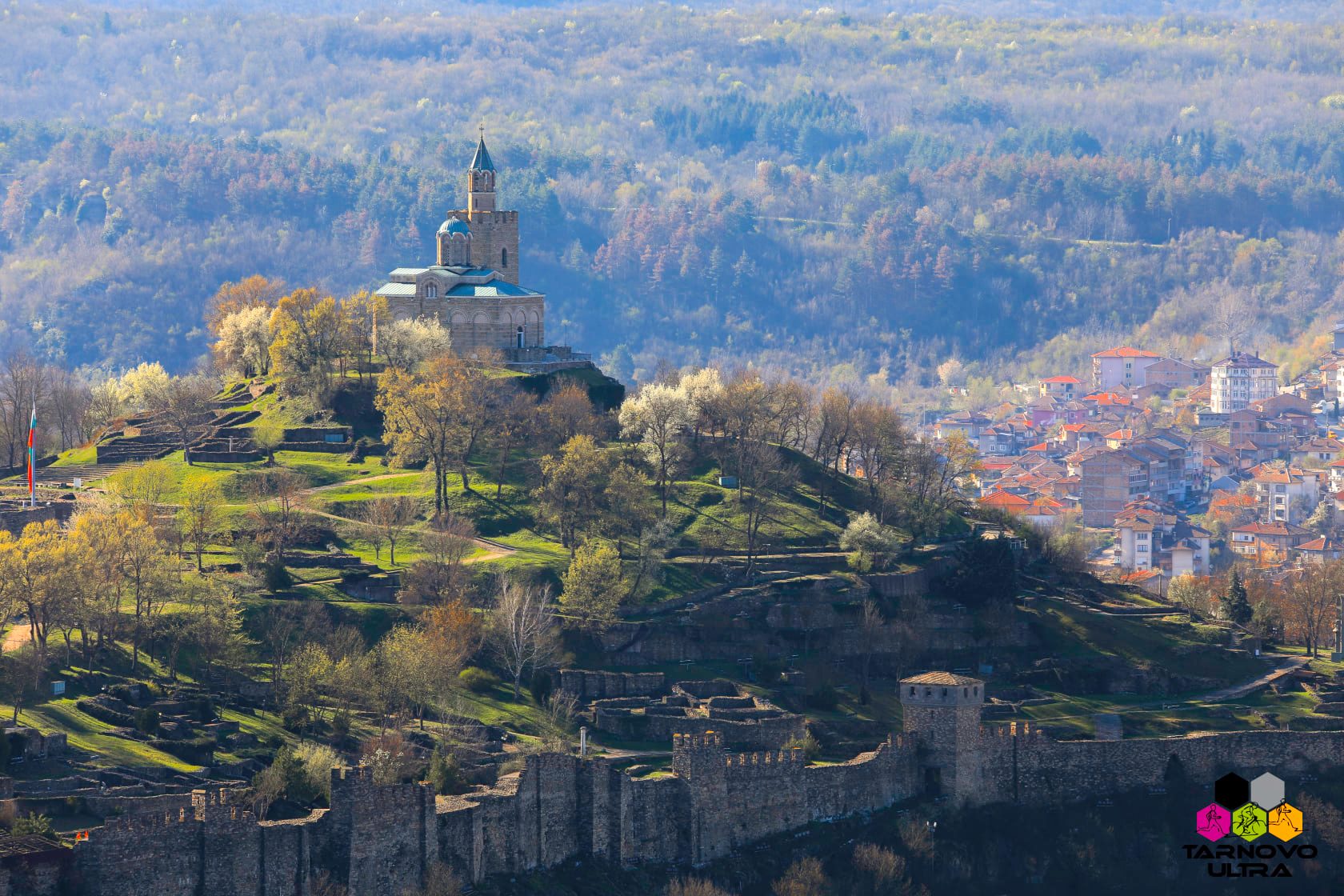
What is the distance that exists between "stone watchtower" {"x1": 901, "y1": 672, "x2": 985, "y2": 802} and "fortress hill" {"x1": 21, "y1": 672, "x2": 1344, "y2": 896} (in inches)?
2.0

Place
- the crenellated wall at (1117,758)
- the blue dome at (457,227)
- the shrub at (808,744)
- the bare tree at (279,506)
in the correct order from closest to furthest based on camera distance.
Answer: the shrub at (808,744) → the crenellated wall at (1117,758) → the bare tree at (279,506) → the blue dome at (457,227)

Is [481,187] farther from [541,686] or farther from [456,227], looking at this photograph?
[541,686]

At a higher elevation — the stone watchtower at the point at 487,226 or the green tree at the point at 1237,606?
the stone watchtower at the point at 487,226

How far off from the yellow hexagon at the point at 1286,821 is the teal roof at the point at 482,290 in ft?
151

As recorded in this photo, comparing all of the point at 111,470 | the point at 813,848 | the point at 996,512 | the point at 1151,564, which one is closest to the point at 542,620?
the point at 813,848

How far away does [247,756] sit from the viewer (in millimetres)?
83250

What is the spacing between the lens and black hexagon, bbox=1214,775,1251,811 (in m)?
96.0

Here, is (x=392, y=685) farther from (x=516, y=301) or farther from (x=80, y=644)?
(x=516, y=301)

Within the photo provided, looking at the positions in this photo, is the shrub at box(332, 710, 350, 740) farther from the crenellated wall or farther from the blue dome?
the blue dome

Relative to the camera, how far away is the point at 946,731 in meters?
92.4

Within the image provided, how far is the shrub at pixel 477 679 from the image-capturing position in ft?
311

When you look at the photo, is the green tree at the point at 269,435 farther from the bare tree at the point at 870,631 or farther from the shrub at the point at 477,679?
the bare tree at the point at 870,631

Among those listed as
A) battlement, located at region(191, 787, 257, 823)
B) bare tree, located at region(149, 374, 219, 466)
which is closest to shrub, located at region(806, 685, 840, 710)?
battlement, located at region(191, 787, 257, 823)

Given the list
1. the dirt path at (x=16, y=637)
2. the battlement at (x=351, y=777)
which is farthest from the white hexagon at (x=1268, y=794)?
the dirt path at (x=16, y=637)
